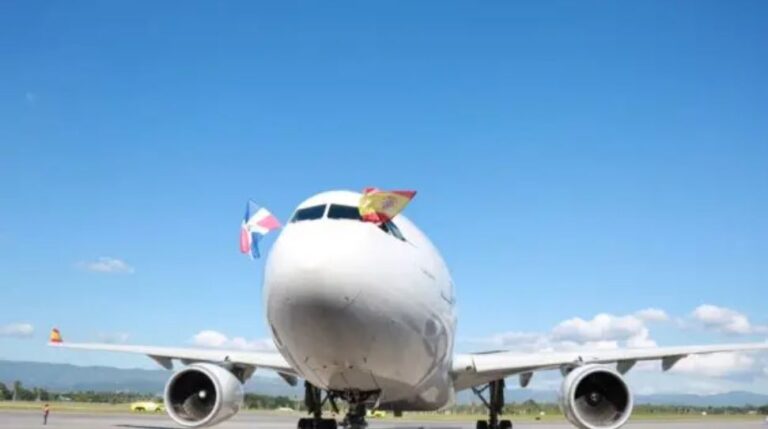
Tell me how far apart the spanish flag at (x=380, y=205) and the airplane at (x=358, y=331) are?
0.13 meters

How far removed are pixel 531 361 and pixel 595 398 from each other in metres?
2.92

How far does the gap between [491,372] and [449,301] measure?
5.18 m

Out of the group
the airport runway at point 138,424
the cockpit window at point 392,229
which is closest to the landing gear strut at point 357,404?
the cockpit window at point 392,229

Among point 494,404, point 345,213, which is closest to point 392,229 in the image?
point 345,213

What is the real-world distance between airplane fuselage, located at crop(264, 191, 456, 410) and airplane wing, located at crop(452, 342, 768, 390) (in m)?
5.57

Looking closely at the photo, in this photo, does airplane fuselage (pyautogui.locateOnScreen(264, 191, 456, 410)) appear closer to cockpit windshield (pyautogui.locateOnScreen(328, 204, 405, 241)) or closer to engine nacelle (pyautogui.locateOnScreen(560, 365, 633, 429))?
cockpit windshield (pyautogui.locateOnScreen(328, 204, 405, 241))

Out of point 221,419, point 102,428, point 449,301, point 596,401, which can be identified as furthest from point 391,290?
point 102,428

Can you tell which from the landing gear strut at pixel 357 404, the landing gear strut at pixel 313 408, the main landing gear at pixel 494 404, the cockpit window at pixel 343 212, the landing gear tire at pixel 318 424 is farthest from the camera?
the main landing gear at pixel 494 404

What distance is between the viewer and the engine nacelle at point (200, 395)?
1572cm

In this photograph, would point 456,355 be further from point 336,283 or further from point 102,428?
point 102,428

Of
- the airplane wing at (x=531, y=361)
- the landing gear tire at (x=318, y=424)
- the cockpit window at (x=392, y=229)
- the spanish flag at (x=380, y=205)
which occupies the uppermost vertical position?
the spanish flag at (x=380, y=205)

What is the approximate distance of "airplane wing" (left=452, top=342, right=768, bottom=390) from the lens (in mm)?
18391

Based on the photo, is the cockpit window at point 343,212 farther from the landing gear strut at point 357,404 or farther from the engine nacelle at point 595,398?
the engine nacelle at point 595,398

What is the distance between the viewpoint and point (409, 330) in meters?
11.6
